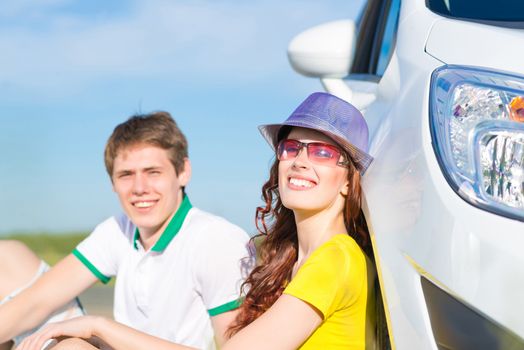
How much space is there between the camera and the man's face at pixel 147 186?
10.3ft

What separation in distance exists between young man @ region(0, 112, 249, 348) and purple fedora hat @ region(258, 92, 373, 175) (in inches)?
29.0

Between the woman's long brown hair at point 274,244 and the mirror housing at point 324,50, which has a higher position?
the mirror housing at point 324,50

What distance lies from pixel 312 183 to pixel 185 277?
3.01 feet

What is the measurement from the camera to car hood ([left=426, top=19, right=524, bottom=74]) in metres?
1.75

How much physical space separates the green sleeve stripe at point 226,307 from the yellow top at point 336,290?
2.15ft

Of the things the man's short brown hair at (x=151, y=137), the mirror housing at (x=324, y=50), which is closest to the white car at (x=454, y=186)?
the mirror housing at (x=324, y=50)

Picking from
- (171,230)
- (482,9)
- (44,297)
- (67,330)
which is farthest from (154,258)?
(482,9)

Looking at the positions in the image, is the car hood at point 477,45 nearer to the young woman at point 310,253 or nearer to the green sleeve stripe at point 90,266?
the young woman at point 310,253

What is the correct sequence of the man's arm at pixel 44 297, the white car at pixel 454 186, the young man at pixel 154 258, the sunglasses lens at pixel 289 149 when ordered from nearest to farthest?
the white car at pixel 454 186, the sunglasses lens at pixel 289 149, the young man at pixel 154 258, the man's arm at pixel 44 297

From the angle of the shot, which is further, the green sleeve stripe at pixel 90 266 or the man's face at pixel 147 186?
the green sleeve stripe at pixel 90 266

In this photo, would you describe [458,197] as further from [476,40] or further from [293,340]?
[293,340]

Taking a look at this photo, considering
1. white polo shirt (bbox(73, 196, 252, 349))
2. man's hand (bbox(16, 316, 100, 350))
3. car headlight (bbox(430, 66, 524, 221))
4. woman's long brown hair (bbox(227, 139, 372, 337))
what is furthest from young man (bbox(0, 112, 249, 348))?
car headlight (bbox(430, 66, 524, 221))

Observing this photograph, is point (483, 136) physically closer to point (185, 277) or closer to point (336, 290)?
point (336, 290)

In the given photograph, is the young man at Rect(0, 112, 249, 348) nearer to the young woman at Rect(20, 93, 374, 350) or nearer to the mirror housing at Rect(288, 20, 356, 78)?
the young woman at Rect(20, 93, 374, 350)
